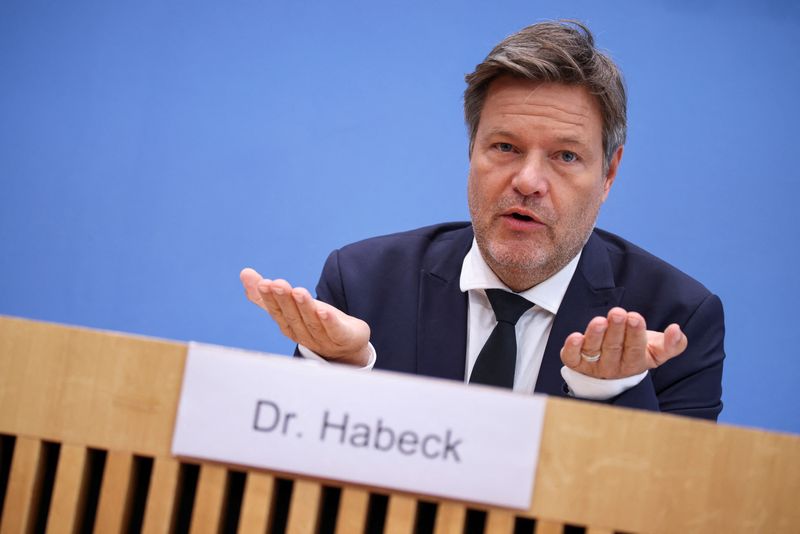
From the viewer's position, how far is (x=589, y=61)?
4.07ft

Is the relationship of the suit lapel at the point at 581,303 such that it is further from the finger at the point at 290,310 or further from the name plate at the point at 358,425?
the name plate at the point at 358,425

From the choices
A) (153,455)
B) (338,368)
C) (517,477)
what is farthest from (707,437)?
(153,455)

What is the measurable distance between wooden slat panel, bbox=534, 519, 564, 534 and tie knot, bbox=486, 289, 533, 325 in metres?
0.71

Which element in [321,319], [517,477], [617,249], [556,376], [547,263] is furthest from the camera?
[617,249]

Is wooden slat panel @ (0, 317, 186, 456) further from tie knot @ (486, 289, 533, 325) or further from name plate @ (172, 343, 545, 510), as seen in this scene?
tie knot @ (486, 289, 533, 325)

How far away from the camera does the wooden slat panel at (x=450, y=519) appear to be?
44 centimetres

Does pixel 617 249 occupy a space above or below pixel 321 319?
above

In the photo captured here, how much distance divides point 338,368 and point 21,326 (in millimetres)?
188

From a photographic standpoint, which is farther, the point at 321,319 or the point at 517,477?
the point at 321,319

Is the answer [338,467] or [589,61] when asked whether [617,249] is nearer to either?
[589,61]

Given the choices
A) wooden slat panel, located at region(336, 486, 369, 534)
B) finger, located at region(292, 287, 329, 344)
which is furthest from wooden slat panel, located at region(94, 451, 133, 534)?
finger, located at region(292, 287, 329, 344)

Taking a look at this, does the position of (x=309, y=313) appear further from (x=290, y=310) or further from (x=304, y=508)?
(x=304, y=508)

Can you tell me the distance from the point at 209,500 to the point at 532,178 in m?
0.82

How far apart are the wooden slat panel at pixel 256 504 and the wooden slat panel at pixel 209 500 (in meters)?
0.01
